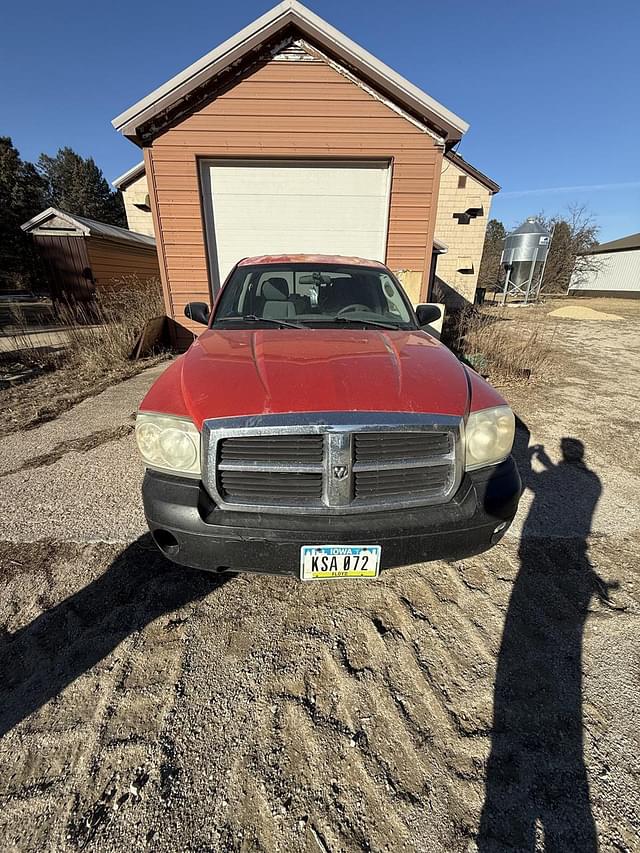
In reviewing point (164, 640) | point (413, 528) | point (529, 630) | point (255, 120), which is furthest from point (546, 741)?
point (255, 120)

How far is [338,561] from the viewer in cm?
171

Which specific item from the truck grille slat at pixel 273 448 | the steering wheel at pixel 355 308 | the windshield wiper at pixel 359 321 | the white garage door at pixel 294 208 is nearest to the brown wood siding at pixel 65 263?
the white garage door at pixel 294 208

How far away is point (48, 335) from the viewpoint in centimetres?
1044

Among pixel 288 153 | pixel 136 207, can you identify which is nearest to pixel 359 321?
pixel 288 153

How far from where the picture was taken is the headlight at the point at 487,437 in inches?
73.2

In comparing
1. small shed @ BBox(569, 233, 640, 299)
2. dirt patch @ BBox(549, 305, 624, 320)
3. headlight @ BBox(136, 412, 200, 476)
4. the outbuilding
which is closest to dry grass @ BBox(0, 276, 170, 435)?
the outbuilding

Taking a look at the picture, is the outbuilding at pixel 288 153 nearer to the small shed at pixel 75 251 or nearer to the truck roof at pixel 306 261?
the truck roof at pixel 306 261

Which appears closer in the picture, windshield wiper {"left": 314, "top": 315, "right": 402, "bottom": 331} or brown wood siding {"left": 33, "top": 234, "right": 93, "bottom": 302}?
windshield wiper {"left": 314, "top": 315, "right": 402, "bottom": 331}

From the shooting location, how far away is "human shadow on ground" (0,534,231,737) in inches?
65.7

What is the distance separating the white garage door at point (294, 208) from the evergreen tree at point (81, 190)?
5144cm

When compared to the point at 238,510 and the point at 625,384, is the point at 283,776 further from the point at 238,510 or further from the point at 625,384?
the point at 625,384

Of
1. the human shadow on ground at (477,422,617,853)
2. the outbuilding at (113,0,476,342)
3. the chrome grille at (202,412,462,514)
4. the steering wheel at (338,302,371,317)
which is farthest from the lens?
the outbuilding at (113,0,476,342)

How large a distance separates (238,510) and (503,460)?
1352 millimetres

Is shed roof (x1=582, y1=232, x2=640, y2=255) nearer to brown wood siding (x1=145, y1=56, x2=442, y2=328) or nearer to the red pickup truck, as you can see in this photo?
brown wood siding (x1=145, y1=56, x2=442, y2=328)
